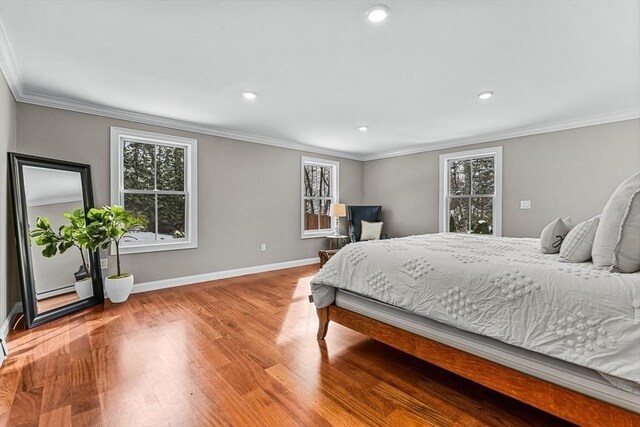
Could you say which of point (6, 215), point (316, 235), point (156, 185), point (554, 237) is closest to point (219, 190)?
point (156, 185)

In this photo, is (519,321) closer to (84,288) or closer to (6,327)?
(6,327)

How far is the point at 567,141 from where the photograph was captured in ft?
13.2

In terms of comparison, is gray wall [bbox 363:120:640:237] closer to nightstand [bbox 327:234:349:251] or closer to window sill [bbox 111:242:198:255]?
nightstand [bbox 327:234:349:251]

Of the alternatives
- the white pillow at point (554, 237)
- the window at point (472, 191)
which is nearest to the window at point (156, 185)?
the white pillow at point (554, 237)

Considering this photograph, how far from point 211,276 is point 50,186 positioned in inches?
86.6

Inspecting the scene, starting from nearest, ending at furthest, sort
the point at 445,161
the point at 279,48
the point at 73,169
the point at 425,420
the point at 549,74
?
the point at 425,420, the point at 279,48, the point at 549,74, the point at 73,169, the point at 445,161

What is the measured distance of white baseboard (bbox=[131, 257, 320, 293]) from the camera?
389cm

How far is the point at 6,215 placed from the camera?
8.89ft

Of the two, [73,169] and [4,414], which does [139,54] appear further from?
[4,414]

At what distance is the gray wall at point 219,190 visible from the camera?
330cm

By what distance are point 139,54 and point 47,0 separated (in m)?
0.62

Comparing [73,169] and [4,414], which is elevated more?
[73,169]

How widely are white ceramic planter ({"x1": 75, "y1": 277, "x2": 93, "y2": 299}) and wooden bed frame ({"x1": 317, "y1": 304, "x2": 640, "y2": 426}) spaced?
124 inches

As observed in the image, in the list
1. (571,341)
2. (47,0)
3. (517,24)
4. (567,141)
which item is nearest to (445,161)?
(567,141)
